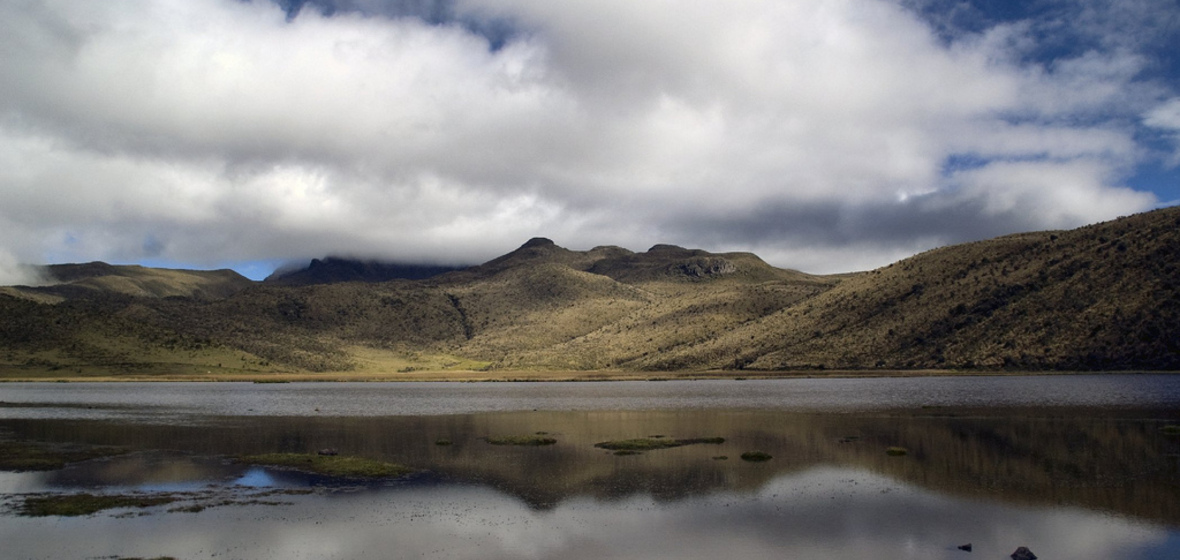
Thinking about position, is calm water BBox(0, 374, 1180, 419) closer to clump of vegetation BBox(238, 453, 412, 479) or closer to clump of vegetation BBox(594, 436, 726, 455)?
clump of vegetation BBox(594, 436, 726, 455)

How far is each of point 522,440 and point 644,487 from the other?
2130 centimetres

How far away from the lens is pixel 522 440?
58750mm

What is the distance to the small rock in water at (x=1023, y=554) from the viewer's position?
25.5 m

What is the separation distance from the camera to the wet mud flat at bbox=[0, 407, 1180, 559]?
28312 millimetres

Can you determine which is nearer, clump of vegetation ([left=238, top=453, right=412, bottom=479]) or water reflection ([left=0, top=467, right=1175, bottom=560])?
water reflection ([left=0, top=467, right=1175, bottom=560])

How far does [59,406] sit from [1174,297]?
178 m

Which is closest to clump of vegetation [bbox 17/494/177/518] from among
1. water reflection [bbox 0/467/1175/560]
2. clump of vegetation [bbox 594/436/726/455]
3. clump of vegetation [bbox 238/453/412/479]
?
water reflection [bbox 0/467/1175/560]

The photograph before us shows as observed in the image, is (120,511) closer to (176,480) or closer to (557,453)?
(176,480)

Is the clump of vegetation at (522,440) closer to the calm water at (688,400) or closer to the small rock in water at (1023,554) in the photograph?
the calm water at (688,400)

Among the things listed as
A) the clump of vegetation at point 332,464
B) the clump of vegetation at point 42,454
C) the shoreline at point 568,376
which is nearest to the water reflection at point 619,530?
the clump of vegetation at point 332,464

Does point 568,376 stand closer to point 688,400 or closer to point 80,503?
point 688,400

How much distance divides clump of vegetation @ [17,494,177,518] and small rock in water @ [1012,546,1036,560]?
36.2 meters

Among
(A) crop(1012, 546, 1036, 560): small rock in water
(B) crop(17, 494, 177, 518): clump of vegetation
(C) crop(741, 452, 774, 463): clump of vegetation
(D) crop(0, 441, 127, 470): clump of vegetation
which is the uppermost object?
(C) crop(741, 452, 774, 463): clump of vegetation

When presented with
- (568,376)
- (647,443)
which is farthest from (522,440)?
(568,376)
